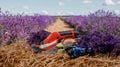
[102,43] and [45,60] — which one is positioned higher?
[102,43]

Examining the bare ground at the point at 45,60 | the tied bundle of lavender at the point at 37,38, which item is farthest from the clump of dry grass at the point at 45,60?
the tied bundle of lavender at the point at 37,38

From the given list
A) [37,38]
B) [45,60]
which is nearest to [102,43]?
[45,60]

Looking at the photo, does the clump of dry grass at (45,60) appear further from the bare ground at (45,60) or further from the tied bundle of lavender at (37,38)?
the tied bundle of lavender at (37,38)

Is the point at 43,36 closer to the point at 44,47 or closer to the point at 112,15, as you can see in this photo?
the point at 44,47

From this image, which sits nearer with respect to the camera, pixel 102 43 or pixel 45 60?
pixel 45 60

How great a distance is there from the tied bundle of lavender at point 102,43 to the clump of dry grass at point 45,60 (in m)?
0.13

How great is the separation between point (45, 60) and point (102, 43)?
0.95m

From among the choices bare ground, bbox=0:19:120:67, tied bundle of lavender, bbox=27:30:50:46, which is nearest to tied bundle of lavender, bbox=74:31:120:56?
bare ground, bbox=0:19:120:67

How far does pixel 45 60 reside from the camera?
5008mm

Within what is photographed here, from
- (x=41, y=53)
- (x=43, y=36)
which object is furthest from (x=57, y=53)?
(x=43, y=36)

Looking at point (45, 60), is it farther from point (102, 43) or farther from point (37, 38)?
point (37, 38)

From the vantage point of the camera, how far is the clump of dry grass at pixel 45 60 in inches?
183

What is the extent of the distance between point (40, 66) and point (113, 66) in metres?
1.10

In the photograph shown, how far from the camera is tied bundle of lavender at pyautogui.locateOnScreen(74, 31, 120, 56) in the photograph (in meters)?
5.05
